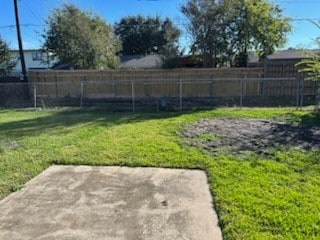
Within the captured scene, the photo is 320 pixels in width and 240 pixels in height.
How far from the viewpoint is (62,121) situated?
9883 millimetres

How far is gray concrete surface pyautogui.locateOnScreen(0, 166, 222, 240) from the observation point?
3361 millimetres

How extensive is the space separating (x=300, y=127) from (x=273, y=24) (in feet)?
39.7

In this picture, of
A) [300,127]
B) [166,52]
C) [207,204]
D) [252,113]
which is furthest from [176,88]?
[207,204]

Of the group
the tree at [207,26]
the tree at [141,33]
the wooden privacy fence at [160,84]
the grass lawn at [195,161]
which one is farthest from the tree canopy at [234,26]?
the tree at [141,33]

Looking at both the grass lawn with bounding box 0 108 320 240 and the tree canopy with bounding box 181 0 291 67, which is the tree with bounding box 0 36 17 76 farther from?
the grass lawn with bounding box 0 108 320 240

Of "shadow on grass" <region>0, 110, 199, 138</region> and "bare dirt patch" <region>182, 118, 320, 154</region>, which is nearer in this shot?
"bare dirt patch" <region>182, 118, 320, 154</region>

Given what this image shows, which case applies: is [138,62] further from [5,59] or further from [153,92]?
[153,92]

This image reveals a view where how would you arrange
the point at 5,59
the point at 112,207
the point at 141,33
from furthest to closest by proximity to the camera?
the point at 141,33 < the point at 5,59 < the point at 112,207

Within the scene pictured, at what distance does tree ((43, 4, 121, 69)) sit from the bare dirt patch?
1133 centimetres

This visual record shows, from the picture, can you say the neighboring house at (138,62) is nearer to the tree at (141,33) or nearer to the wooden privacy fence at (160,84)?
the tree at (141,33)

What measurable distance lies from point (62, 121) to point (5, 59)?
47.8ft

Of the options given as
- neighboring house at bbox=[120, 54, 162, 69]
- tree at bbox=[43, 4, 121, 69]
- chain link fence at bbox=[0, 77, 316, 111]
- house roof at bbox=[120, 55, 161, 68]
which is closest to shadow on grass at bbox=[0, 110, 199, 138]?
chain link fence at bbox=[0, 77, 316, 111]

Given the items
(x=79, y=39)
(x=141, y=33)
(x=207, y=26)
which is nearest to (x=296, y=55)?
(x=207, y=26)

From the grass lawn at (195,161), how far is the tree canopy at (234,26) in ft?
32.0
